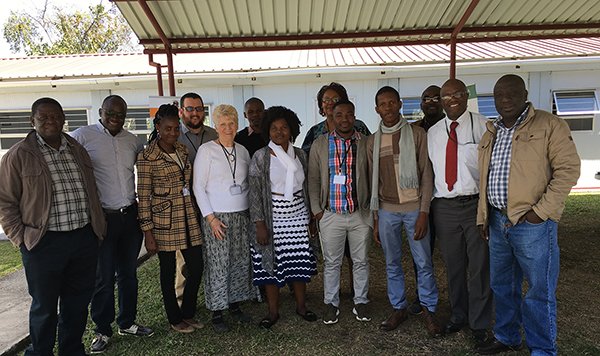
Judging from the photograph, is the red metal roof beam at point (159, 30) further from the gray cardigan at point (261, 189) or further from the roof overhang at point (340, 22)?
the gray cardigan at point (261, 189)

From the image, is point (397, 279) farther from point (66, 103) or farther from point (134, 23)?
point (66, 103)

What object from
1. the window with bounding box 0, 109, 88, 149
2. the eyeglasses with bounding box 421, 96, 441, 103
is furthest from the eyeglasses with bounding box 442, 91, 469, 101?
the window with bounding box 0, 109, 88, 149

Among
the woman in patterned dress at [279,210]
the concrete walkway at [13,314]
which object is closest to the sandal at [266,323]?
the woman in patterned dress at [279,210]

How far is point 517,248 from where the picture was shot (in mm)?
2670

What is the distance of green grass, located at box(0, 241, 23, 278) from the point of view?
5529mm

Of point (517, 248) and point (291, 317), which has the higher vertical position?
point (517, 248)

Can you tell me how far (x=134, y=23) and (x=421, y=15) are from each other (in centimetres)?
326

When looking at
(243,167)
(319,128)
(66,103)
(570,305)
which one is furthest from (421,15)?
(66,103)

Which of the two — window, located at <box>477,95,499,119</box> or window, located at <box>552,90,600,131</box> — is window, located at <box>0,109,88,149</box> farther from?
window, located at <box>552,90,600,131</box>

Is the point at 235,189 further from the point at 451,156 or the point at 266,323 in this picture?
the point at 451,156

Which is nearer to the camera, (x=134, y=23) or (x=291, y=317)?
(x=291, y=317)

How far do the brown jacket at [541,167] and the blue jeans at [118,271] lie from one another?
272 cm

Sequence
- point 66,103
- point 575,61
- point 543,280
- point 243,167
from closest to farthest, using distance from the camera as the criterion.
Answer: point 543,280
point 243,167
point 575,61
point 66,103

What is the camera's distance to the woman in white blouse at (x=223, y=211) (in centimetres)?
331
